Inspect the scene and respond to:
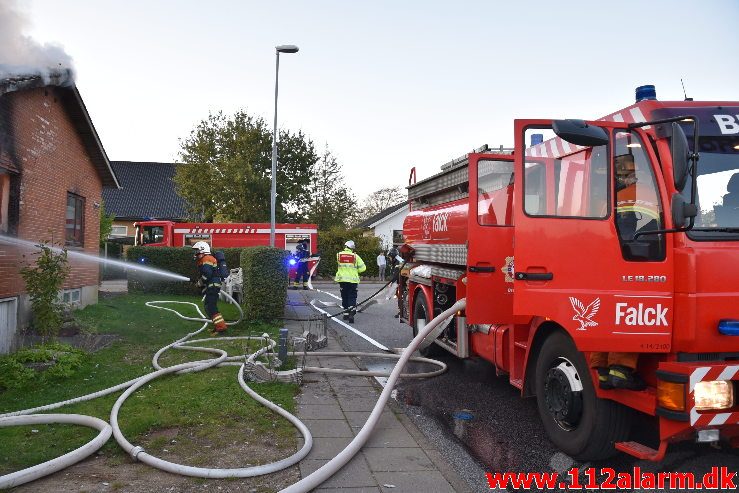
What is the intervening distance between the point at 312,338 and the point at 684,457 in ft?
17.5

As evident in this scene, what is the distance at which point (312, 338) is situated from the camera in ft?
28.2

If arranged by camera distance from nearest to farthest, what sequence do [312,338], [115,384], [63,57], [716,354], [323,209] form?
[716,354], [115,384], [63,57], [312,338], [323,209]

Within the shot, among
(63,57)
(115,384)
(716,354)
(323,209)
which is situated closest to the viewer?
(716,354)

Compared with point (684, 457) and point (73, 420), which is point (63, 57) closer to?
point (73, 420)

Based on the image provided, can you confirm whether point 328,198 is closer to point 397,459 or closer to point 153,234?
point 153,234

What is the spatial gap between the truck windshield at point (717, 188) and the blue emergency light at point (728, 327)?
53 centimetres

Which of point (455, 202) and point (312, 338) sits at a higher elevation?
point (455, 202)

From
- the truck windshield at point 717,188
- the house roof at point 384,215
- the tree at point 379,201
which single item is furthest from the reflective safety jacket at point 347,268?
the tree at point 379,201

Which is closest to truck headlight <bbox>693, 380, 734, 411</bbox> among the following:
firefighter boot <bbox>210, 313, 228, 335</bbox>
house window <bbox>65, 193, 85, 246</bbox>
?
firefighter boot <bbox>210, 313, 228, 335</bbox>

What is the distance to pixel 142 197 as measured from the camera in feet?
151

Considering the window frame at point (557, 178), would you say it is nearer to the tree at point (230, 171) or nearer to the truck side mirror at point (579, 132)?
the truck side mirror at point (579, 132)

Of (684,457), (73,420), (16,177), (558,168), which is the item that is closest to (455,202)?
(558,168)

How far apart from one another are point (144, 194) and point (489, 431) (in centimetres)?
4575

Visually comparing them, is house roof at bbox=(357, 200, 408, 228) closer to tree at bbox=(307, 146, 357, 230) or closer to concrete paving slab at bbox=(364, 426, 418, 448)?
tree at bbox=(307, 146, 357, 230)
